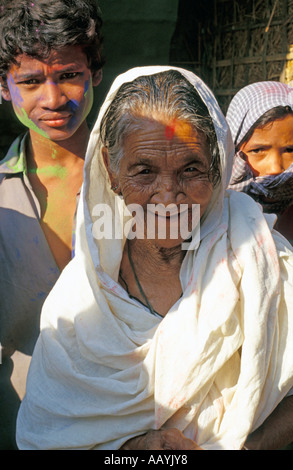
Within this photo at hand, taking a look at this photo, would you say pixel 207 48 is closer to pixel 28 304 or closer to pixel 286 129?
pixel 286 129

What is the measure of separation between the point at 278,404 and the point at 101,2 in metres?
3.26

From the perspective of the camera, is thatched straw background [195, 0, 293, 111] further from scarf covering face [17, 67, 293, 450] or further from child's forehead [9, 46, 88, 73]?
scarf covering face [17, 67, 293, 450]

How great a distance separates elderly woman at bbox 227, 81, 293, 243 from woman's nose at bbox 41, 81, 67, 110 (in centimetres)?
96

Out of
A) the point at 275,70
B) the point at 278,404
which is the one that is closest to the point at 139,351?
the point at 278,404

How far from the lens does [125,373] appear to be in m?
1.92

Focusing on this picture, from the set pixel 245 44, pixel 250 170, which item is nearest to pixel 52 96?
pixel 250 170

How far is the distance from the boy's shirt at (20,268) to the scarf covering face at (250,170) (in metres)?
1.08

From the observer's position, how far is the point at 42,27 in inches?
104

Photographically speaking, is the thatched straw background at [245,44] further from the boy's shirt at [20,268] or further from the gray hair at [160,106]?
the gray hair at [160,106]

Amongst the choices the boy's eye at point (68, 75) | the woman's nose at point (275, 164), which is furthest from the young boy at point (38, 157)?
the woman's nose at point (275, 164)

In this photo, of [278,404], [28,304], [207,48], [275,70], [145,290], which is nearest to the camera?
[278,404]

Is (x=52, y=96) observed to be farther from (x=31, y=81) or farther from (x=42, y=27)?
(x=42, y=27)

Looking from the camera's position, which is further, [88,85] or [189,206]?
[88,85]

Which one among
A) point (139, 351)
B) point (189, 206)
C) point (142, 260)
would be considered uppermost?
point (189, 206)
